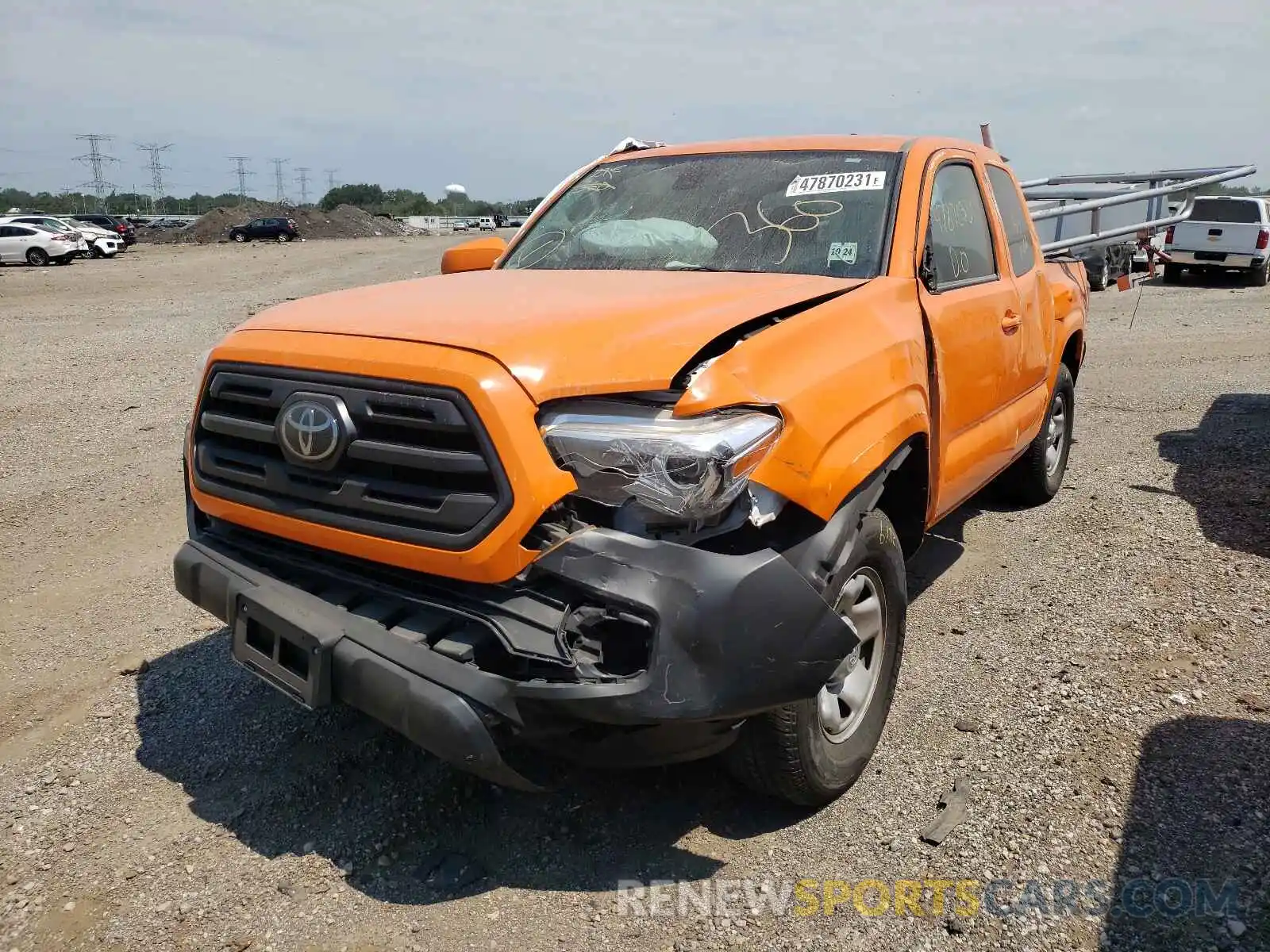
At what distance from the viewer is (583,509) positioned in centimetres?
257

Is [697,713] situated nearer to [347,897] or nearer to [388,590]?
[388,590]

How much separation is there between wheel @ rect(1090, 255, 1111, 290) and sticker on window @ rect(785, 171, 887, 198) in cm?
1263

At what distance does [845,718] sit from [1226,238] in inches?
860

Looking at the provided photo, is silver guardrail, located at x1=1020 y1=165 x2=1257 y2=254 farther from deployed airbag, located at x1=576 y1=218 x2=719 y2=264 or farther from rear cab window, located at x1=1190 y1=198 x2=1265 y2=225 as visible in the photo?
rear cab window, located at x1=1190 y1=198 x2=1265 y2=225

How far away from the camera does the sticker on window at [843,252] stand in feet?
12.0

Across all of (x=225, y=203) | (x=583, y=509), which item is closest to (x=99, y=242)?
(x=583, y=509)

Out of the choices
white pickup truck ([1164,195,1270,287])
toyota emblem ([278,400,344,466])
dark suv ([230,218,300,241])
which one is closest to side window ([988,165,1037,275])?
toyota emblem ([278,400,344,466])

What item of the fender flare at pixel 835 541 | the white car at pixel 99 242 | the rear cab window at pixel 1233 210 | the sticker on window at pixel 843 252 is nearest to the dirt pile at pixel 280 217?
the white car at pixel 99 242

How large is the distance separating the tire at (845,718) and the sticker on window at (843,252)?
1.06m

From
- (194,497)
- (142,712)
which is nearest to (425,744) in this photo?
(194,497)

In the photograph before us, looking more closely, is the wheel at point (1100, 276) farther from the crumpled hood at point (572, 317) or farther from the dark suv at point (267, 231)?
the dark suv at point (267, 231)

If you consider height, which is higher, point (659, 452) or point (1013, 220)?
point (1013, 220)

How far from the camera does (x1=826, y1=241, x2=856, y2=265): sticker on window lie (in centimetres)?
366

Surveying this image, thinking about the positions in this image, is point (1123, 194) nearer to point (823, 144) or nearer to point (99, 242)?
point (823, 144)
